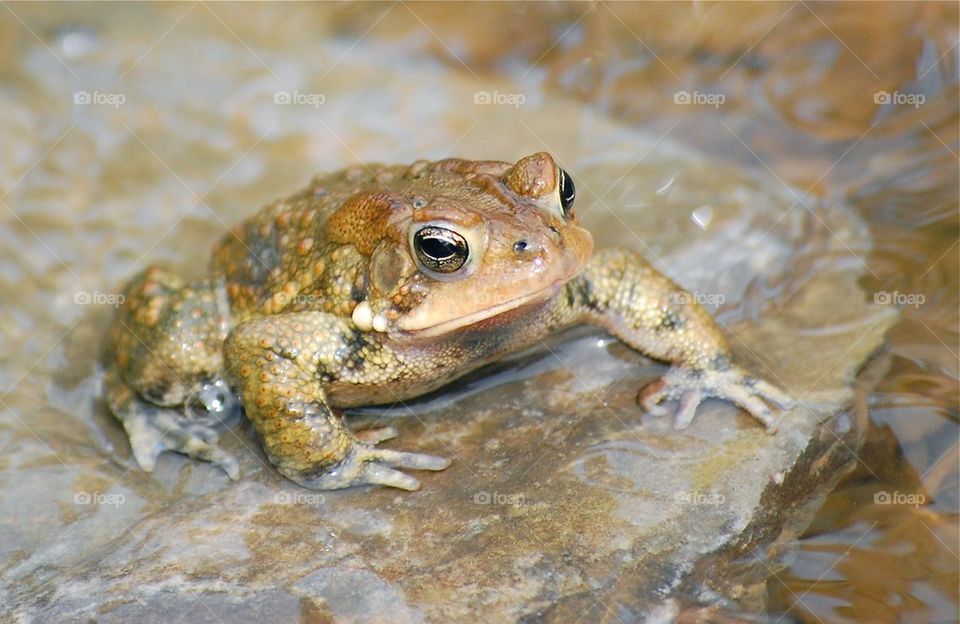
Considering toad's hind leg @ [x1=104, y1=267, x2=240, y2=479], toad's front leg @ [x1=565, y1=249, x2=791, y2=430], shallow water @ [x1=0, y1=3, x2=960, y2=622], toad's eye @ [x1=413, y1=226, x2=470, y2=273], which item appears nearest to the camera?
toad's eye @ [x1=413, y1=226, x2=470, y2=273]

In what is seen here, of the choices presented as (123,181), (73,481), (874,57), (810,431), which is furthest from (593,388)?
(123,181)

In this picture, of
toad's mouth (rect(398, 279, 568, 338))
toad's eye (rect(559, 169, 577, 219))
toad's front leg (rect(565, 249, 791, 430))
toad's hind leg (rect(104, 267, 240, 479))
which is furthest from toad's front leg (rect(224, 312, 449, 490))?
toad's front leg (rect(565, 249, 791, 430))

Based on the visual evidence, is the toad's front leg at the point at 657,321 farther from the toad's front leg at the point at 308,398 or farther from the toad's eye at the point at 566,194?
the toad's front leg at the point at 308,398

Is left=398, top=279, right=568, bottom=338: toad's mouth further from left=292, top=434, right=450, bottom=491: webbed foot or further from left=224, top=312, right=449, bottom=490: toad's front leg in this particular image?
left=292, top=434, right=450, bottom=491: webbed foot

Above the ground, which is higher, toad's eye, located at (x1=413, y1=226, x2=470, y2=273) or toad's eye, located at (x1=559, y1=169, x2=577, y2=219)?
toad's eye, located at (x1=559, y1=169, x2=577, y2=219)

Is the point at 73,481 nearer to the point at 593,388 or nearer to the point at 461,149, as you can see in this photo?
the point at 593,388
